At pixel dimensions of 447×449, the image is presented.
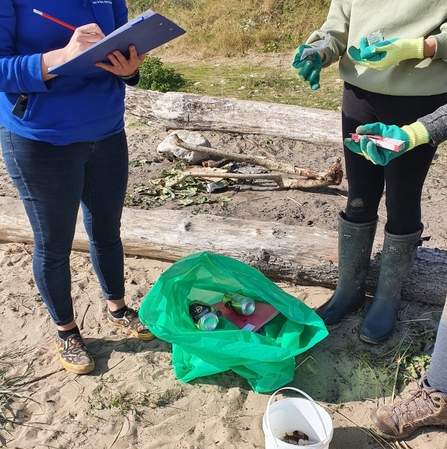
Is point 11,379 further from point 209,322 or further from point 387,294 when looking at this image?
point 387,294

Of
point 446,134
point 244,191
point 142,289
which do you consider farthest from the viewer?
point 244,191

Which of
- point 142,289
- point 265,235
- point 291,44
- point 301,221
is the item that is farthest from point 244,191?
point 291,44

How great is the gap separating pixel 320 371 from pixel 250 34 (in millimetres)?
8651

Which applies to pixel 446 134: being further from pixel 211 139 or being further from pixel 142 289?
pixel 211 139

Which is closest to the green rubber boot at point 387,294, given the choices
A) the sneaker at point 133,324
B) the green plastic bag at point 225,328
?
the green plastic bag at point 225,328

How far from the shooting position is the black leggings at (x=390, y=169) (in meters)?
2.21

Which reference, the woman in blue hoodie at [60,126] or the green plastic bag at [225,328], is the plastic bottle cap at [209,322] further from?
the woman in blue hoodie at [60,126]

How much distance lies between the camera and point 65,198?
220 cm

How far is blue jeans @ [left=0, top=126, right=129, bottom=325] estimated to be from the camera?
2104 millimetres

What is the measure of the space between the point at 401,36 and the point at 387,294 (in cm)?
126

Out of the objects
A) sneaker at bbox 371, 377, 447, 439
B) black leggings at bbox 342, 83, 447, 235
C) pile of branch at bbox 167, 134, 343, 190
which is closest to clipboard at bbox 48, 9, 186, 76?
black leggings at bbox 342, 83, 447, 235

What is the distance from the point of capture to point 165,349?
2.78 metres

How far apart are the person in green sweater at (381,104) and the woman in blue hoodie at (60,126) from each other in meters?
0.83

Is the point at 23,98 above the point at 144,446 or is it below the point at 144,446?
above
